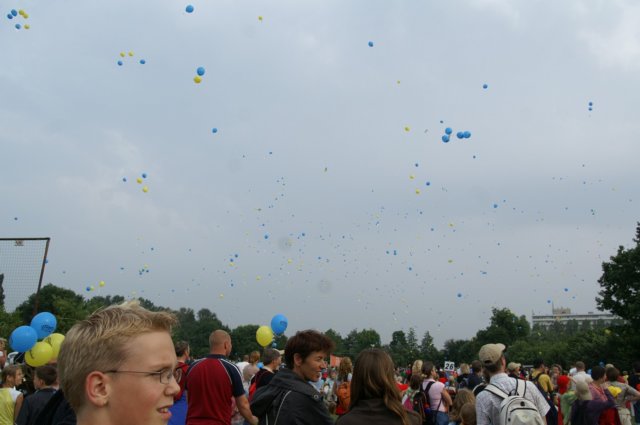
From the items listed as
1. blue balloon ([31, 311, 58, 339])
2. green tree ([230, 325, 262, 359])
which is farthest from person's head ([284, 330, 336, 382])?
green tree ([230, 325, 262, 359])

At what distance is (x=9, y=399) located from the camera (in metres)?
6.56

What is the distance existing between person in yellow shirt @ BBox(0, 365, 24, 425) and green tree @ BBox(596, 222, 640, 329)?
39837 millimetres

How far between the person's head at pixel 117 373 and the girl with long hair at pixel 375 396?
2.08m

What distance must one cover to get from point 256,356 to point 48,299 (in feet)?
215

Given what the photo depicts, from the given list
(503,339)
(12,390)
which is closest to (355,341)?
(503,339)

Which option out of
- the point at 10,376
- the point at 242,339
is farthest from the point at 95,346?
the point at 242,339

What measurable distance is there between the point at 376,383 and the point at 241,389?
10.0ft

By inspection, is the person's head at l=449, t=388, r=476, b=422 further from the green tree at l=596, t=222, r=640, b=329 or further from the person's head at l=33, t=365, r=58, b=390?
the green tree at l=596, t=222, r=640, b=329

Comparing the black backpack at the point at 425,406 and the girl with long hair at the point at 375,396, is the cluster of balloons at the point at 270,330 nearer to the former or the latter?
the black backpack at the point at 425,406

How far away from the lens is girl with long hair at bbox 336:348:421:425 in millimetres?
3576

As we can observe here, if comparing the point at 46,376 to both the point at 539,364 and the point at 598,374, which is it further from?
the point at 539,364

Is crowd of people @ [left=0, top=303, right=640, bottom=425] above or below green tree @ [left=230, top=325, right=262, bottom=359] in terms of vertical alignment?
below

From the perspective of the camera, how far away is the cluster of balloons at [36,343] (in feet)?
26.3

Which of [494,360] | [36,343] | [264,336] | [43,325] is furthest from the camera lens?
[264,336]
